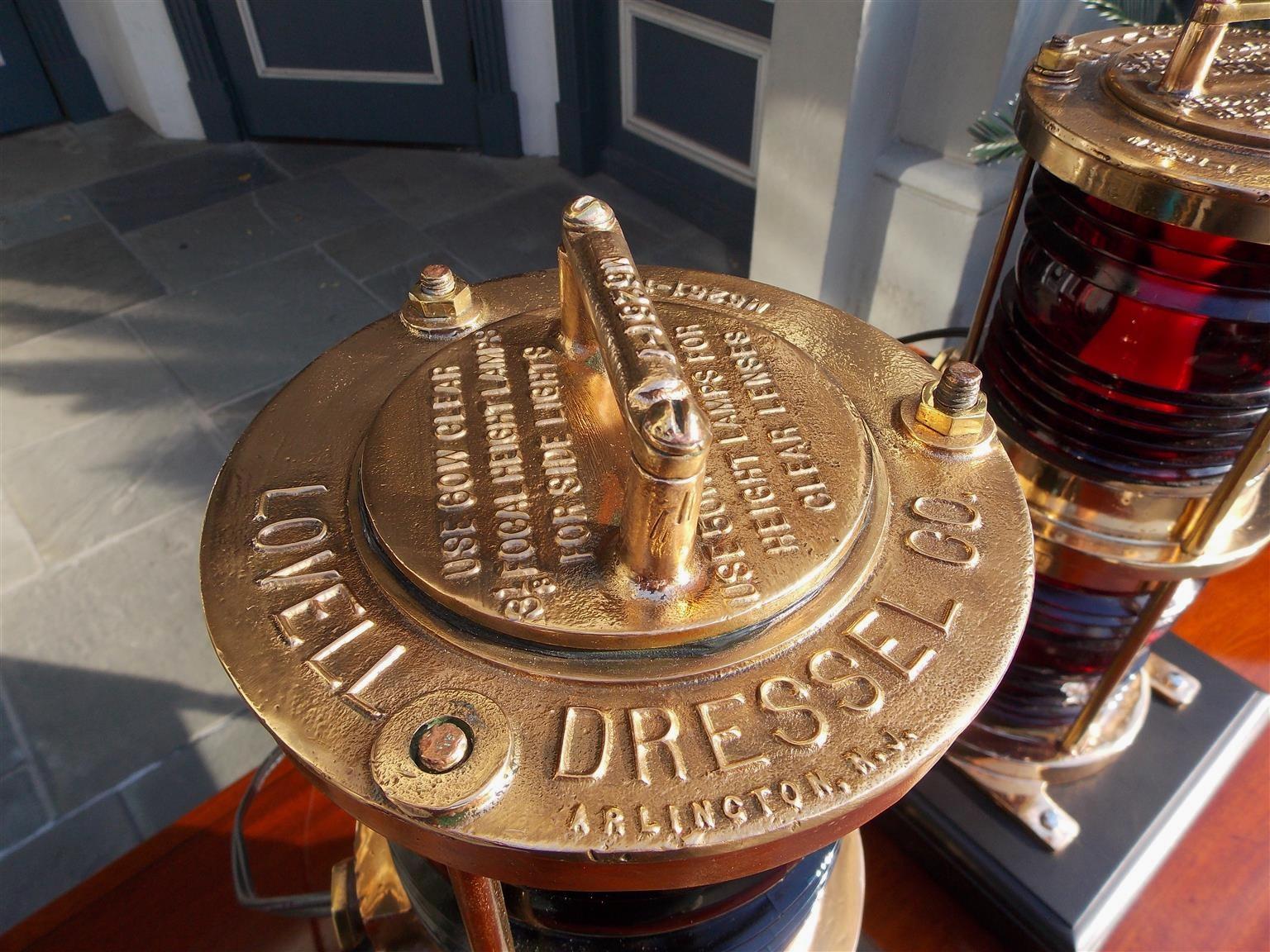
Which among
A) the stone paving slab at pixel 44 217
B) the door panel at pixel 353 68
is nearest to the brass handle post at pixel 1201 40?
the door panel at pixel 353 68

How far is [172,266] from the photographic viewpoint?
7.80 ft

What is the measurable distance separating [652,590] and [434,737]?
113mm

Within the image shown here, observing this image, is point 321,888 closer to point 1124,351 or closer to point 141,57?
point 1124,351

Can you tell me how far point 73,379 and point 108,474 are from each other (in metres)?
0.38

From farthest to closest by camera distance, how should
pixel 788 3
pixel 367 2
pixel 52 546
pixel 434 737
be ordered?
pixel 367 2, pixel 52 546, pixel 788 3, pixel 434 737

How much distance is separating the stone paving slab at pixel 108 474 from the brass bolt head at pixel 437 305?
1.35 m

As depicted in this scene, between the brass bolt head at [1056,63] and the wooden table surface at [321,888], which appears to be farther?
the wooden table surface at [321,888]

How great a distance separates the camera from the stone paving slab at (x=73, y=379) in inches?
76.4

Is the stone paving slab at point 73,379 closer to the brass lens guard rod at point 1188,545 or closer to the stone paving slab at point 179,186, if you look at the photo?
the stone paving slab at point 179,186

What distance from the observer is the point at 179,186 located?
2740 mm

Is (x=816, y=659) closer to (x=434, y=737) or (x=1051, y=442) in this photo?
(x=434, y=737)

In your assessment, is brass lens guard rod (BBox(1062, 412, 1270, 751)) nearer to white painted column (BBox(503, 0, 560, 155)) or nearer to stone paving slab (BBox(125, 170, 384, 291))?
stone paving slab (BBox(125, 170, 384, 291))

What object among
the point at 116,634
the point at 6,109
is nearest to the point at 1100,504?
the point at 116,634

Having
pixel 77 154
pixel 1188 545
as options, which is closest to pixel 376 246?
pixel 77 154
